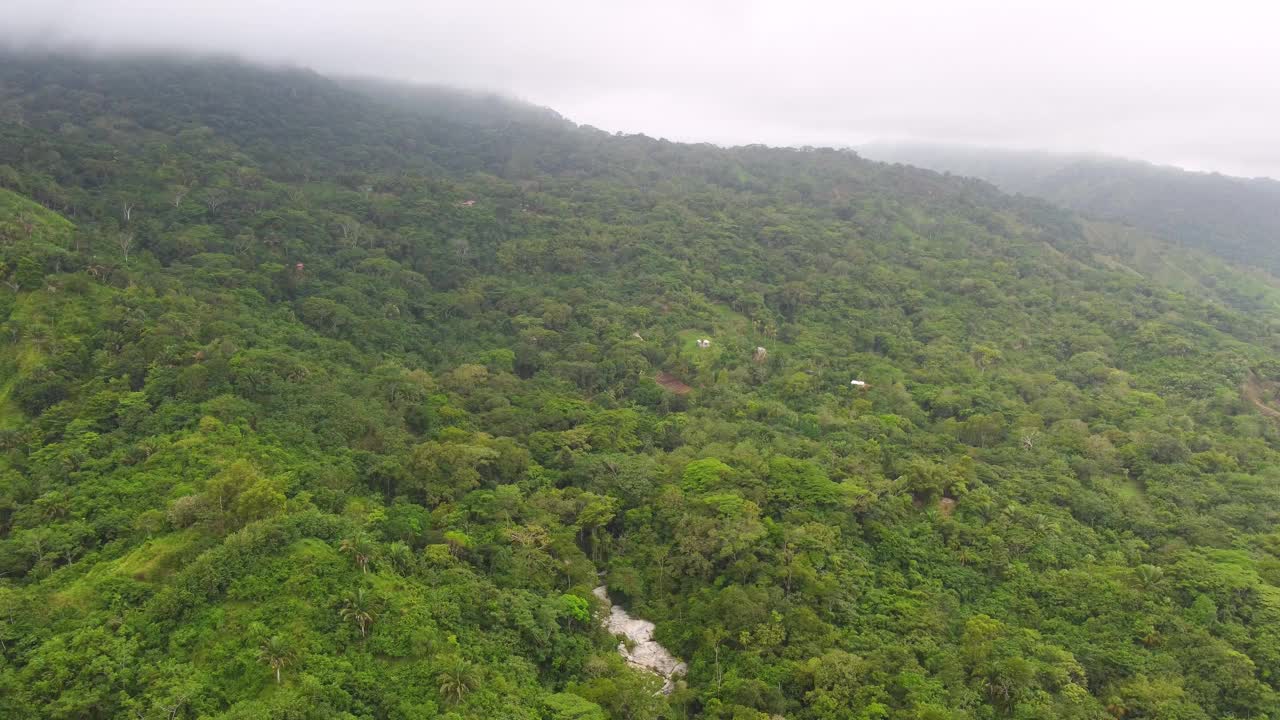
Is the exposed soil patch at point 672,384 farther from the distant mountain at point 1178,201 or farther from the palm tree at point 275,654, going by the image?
the distant mountain at point 1178,201

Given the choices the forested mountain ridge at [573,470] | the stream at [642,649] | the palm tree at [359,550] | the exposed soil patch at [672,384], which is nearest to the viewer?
the forested mountain ridge at [573,470]

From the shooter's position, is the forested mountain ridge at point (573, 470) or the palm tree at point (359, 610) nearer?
the forested mountain ridge at point (573, 470)

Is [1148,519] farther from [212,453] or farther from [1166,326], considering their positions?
[212,453]

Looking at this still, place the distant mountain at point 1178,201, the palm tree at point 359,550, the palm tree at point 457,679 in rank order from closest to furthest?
the palm tree at point 457,679 < the palm tree at point 359,550 < the distant mountain at point 1178,201

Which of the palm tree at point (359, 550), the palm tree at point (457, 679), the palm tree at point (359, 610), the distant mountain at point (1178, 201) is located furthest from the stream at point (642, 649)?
the distant mountain at point (1178, 201)

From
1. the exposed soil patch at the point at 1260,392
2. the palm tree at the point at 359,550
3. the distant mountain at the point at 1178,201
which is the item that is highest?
the distant mountain at the point at 1178,201

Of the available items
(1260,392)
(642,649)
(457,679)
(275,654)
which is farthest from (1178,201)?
(275,654)

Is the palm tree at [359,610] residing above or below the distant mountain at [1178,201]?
below

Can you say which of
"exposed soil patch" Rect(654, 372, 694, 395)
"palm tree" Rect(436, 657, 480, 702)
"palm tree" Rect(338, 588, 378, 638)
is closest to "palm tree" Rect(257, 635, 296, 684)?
"palm tree" Rect(338, 588, 378, 638)
